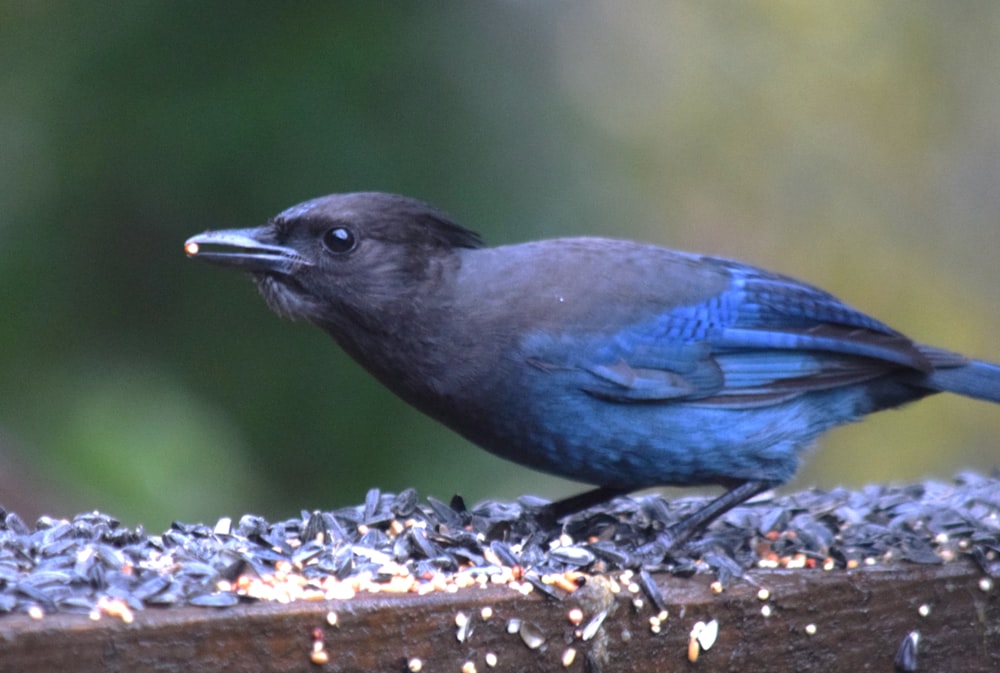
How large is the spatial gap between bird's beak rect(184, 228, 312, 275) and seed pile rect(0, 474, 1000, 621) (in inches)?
26.2

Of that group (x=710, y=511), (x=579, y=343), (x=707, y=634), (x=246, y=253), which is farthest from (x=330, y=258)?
(x=707, y=634)

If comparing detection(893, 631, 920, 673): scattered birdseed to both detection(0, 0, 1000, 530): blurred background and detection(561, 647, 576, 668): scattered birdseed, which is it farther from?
detection(0, 0, 1000, 530): blurred background

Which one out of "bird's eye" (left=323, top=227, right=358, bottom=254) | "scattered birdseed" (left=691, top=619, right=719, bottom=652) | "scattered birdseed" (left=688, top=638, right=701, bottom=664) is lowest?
"scattered birdseed" (left=688, top=638, right=701, bottom=664)

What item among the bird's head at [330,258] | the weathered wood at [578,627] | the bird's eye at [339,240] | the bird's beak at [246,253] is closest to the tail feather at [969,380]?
the weathered wood at [578,627]

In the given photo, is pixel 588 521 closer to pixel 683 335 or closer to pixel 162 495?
pixel 683 335

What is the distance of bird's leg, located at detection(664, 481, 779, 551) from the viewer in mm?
3633

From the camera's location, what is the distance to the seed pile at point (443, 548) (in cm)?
275

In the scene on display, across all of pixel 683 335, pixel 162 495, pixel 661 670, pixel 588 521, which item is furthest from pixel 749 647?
pixel 162 495

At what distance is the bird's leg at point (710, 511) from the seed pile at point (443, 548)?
30 millimetres

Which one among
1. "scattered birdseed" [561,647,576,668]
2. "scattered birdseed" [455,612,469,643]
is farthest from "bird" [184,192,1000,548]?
"scattered birdseed" [455,612,469,643]

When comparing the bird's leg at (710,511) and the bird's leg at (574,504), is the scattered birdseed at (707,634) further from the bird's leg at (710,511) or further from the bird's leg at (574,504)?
the bird's leg at (574,504)

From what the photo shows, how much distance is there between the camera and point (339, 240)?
3891mm

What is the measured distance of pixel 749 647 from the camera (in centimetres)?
325

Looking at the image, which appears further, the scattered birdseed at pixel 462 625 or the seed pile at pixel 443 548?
the scattered birdseed at pixel 462 625
